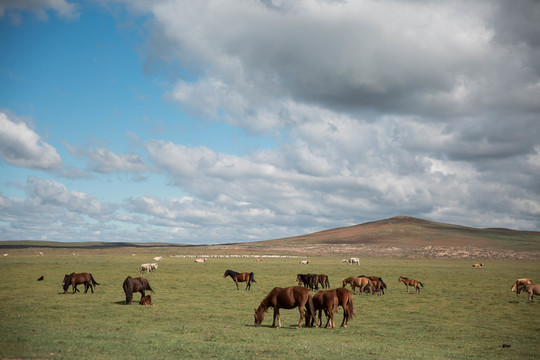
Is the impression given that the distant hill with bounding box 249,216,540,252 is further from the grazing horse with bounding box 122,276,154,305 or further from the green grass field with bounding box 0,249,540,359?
the grazing horse with bounding box 122,276,154,305

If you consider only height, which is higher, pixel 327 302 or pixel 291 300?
pixel 291 300

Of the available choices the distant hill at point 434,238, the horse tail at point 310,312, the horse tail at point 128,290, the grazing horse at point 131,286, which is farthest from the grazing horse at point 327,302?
the distant hill at point 434,238

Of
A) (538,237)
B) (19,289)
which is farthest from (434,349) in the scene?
(538,237)

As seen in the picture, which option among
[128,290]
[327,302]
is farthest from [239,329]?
[128,290]

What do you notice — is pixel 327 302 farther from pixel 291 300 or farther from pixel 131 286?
pixel 131 286

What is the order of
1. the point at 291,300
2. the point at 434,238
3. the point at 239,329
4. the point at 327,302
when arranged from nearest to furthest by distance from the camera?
the point at 239,329 → the point at 291,300 → the point at 327,302 → the point at 434,238

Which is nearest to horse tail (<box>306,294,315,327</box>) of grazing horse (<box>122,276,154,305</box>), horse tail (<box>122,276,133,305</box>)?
grazing horse (<box>122,276,154,305</box>)

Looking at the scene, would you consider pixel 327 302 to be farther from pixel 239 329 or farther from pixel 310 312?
pixel 239 329

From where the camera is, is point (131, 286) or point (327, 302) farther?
point (131, 286)

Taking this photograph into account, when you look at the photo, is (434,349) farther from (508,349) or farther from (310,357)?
(310,357)

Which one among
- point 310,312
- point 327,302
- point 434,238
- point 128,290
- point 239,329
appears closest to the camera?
point 239,329

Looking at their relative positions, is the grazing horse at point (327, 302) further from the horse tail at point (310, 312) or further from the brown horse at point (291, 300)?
the brown horse at point (291, 300)

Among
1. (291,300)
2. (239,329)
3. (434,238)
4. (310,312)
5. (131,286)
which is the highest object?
(434,238)

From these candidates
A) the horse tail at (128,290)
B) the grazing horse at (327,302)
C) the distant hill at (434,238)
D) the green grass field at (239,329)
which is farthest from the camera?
the distant hill at (434,238)
